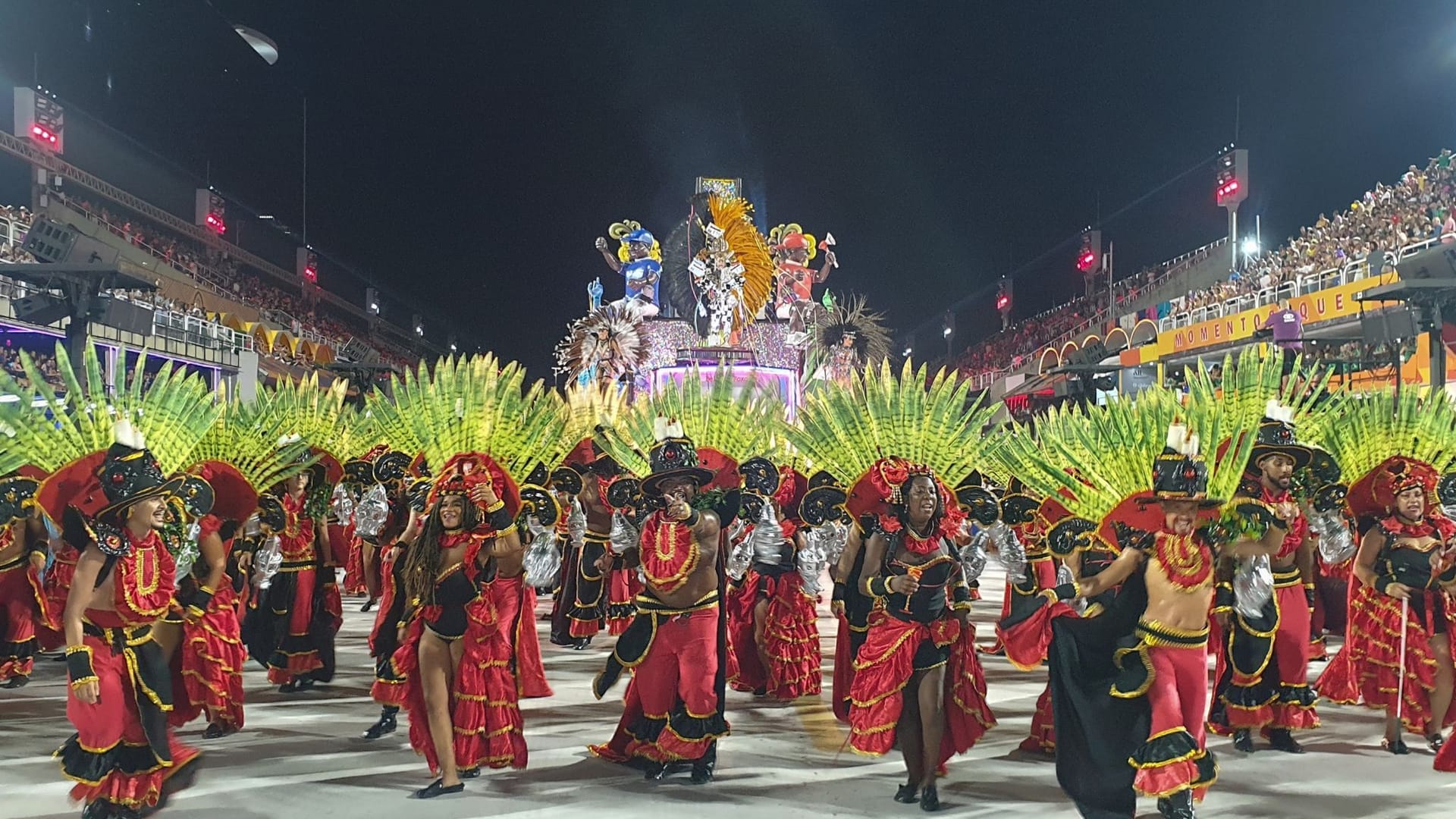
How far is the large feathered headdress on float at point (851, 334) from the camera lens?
70.1 ft

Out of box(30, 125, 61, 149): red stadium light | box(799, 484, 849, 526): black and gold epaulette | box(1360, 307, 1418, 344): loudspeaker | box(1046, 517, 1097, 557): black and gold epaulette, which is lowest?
box(1046, 517, 1097, 557): black and gold epaulette

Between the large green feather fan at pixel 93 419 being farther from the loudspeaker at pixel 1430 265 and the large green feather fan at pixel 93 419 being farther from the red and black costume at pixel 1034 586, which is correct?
the loudspeaker at pixel 1430 265

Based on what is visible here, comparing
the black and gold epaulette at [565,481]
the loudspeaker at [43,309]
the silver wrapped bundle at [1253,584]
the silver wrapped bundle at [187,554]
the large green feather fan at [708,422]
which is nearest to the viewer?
the silver wrapped bundle at [1253,584]

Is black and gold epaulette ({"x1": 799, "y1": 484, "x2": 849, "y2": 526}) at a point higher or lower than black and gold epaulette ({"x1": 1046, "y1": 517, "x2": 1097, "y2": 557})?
higher

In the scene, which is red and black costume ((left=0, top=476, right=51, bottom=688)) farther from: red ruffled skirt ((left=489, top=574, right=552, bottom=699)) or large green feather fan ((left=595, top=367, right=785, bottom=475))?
large green feather fan ((left=595, top=367, right=785, bottom=475))

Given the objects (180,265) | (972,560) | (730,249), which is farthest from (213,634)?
(180,265)

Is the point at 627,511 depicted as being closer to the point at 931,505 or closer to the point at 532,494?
the point at 532,494

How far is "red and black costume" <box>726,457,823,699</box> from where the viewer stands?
710cm

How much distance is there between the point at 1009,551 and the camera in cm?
491

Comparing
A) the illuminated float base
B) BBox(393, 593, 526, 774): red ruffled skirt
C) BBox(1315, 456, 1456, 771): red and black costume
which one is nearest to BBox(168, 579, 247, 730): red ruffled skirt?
BBox(393, 593, 526, 774): red ruffled skirt

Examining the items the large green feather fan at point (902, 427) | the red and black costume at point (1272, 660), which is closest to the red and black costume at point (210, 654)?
the large green feather fan at point (902, 427)

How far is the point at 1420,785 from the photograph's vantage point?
5.07 m

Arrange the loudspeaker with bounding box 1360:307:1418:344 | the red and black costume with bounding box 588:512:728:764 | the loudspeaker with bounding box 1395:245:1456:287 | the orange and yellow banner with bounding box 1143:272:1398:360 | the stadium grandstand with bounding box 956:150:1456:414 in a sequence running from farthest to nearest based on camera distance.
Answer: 1. the orange and yellow banner with bounding box 1143:272:1398:360
2. the stadium grandstand with bounding box 956:150:1456:414
3. the loudspeaker with bounding box 1395:245:1456:287
4. the loudspeaker with bounding box 1360:307:1418:344
5. the red and black costume with bounding box 588:512:728:764

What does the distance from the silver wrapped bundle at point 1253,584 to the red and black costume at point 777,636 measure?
2813 mm
